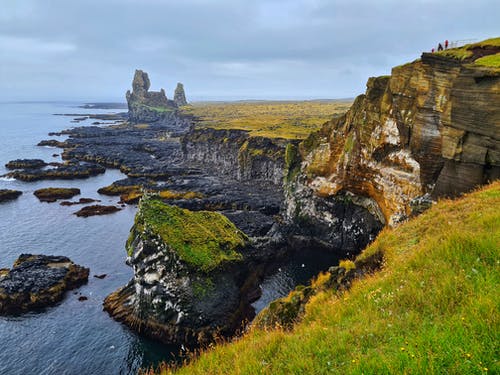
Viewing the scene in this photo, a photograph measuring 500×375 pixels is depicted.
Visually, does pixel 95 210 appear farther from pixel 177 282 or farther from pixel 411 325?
pixel 411 325

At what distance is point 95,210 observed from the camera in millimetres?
72750

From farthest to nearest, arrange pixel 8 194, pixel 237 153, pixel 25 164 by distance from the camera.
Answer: pixel 25 164 < pixel 237 153 < pixel 8 194

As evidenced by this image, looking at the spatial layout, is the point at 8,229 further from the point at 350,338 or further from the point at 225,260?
the point at 350,338

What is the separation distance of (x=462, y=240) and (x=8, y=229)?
71490 millimetres

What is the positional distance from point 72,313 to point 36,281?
783 centimetres

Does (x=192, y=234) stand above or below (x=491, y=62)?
below

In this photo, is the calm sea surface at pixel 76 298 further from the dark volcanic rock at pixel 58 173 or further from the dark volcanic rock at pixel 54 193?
the dark volcanic rock at pixel 58 173

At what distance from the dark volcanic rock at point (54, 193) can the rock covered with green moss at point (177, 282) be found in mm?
53457

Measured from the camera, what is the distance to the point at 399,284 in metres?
11.2

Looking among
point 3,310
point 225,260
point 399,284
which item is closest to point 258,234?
point 225,260

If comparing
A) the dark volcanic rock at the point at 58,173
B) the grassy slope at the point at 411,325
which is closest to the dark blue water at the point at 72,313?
the dark volcanic rock at the point at 58,173

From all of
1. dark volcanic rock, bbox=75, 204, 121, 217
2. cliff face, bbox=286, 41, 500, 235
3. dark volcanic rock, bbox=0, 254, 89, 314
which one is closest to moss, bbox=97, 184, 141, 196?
dark volcanic rock, bbox=75, 204, 121, 217

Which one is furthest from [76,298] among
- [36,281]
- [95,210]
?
[95,210]

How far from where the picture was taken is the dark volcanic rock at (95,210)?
70.3 meters
